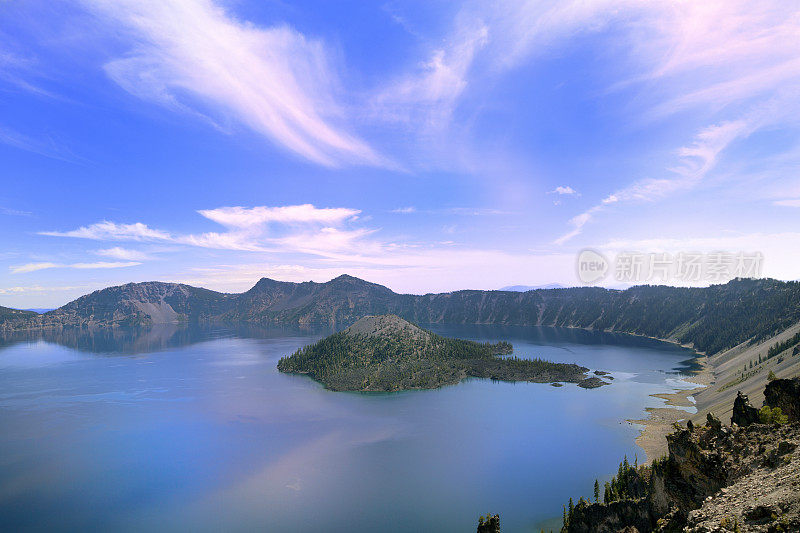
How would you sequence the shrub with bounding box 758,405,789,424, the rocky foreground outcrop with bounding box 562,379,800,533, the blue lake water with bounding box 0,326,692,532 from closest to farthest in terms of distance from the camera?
the rocky foreground outcrop with bounding box 562,379,800,533
the shrub with bounding box 758,405,789,424
the blue lake water with bounding box 0,326,692,532

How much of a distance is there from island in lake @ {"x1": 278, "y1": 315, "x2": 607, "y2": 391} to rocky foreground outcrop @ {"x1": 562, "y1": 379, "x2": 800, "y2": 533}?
92.2 metres

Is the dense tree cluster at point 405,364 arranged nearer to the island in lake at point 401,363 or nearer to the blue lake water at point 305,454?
the island in lake at point 401,363

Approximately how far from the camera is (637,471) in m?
57.9

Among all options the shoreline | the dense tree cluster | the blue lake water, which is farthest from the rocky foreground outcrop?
the dense tree cluster

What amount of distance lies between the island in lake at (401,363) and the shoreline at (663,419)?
75.6 feet

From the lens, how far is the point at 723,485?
1286 inches

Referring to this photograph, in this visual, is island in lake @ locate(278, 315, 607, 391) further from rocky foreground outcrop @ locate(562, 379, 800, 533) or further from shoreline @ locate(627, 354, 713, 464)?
rocky foreground outcrop @ locate(562, 379, 800, 533)

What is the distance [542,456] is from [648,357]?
139530 millimetres

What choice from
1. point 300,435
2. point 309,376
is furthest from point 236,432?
point 309,376

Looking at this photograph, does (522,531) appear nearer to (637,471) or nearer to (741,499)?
(637,471)

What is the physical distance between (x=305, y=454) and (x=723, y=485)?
6391 cm

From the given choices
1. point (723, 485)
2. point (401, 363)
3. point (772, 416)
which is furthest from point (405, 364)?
point (723, 485)

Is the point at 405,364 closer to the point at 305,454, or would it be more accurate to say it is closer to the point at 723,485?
the point at 305,454

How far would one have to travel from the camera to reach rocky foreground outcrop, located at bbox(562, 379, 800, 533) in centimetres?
2384
